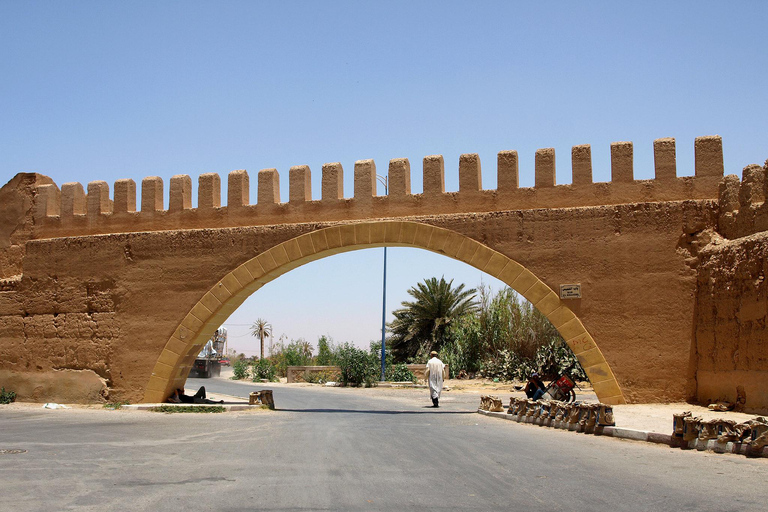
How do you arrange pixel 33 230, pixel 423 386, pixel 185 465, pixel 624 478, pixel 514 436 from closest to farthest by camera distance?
1. pixel 624 478
2. pixel 185 465
3. pixel 514 436
4. pixel 33 230
5. pixel 423 386

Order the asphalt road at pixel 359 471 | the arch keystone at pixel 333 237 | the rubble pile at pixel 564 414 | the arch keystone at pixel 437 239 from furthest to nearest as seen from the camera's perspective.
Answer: the arch keystone at pixel 333 237 → the arch keystone at pixel 437 239 → the rubble pile at pixel 564 414 → the asphalt road at pixel 359 471

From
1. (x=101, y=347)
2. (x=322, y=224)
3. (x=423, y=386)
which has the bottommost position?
(x=423, y=386)

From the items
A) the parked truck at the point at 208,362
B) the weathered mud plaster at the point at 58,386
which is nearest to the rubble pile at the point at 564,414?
the weathered mud plaster at the point at 58,386

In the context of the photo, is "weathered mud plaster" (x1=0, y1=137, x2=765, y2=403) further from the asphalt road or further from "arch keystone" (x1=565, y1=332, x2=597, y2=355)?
the asphalt road

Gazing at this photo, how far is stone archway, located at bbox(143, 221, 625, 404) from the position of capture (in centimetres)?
1079

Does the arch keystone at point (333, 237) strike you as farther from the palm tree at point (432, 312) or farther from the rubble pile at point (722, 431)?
the palm tree at point (432, 312)

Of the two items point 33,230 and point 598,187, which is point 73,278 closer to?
point 33,230

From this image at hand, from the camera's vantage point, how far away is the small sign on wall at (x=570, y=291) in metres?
10.9

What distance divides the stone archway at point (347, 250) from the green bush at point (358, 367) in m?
11.4

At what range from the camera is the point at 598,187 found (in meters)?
11.2

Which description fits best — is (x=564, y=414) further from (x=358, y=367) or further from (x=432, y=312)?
(x=432, y=312)

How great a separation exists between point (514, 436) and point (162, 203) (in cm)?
827

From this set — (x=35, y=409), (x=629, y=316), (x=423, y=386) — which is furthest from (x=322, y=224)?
(x=423, y=386)

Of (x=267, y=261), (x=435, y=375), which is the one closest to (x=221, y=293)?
(x=267, y=261)
